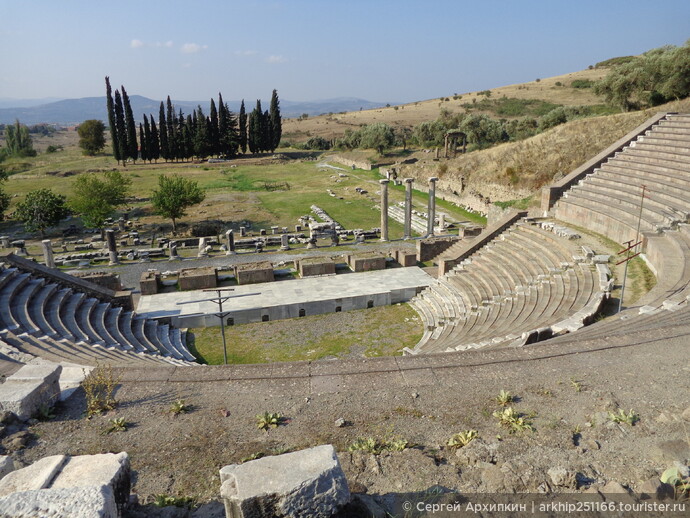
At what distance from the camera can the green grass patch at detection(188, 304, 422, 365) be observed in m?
16.3

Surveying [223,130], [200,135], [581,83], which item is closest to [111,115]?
[200,135]

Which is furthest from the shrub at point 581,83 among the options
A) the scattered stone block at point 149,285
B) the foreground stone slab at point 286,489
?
the foreground stone slab at point 286,489

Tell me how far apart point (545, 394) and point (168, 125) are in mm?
→ 74041

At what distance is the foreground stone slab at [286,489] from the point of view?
4320 millimetres

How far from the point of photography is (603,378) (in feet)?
26.0

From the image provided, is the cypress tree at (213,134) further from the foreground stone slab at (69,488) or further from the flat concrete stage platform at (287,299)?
the foreground stone slab at (69,488)

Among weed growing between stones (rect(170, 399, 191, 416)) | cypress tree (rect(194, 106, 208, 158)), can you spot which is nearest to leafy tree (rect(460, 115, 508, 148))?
cypress tree (rect(194, 106, 208, 158))

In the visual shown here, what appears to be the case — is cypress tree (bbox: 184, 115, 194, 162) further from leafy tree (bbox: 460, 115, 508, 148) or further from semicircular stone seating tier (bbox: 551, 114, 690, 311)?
semicircular stone seating tier (bbox: 551, 114, 690, 311)

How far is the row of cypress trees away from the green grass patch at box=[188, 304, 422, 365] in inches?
2175

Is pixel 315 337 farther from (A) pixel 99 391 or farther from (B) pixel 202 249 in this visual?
(B) pixel 202 249

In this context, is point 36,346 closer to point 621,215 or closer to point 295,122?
point 621,215

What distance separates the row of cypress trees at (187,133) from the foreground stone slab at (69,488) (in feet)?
220

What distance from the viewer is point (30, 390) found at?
278 inches

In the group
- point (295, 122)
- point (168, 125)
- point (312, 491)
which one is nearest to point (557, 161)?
point (312, 491)
